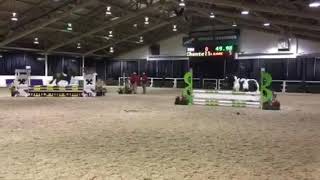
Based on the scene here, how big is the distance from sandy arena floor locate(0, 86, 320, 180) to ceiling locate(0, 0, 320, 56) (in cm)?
→ 1156

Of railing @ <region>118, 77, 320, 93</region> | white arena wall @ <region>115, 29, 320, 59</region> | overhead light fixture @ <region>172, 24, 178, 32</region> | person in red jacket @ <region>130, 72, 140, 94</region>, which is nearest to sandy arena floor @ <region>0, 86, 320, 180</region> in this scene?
person in red jacket @ <region>130, 72, 140, 94</region>

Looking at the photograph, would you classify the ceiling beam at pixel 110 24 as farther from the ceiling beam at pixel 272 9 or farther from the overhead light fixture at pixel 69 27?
the ceiling beam at pixel 272 9

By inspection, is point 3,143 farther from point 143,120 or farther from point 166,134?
point 143,120

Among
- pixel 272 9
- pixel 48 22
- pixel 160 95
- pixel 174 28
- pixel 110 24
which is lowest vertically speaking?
pixel 160 95

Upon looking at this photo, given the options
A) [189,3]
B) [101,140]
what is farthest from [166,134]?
[189,3]

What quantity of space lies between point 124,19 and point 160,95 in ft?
23.8

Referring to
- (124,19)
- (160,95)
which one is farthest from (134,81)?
(124,19)

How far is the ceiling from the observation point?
2150 cm

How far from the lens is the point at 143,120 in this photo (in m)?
11.1

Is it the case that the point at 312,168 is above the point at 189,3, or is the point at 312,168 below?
below

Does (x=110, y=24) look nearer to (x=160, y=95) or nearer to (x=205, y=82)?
(x=160, y=95)

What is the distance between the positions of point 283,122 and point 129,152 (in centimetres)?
598

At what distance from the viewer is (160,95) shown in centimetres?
2452

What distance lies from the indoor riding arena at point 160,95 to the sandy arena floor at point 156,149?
0.08 feet
